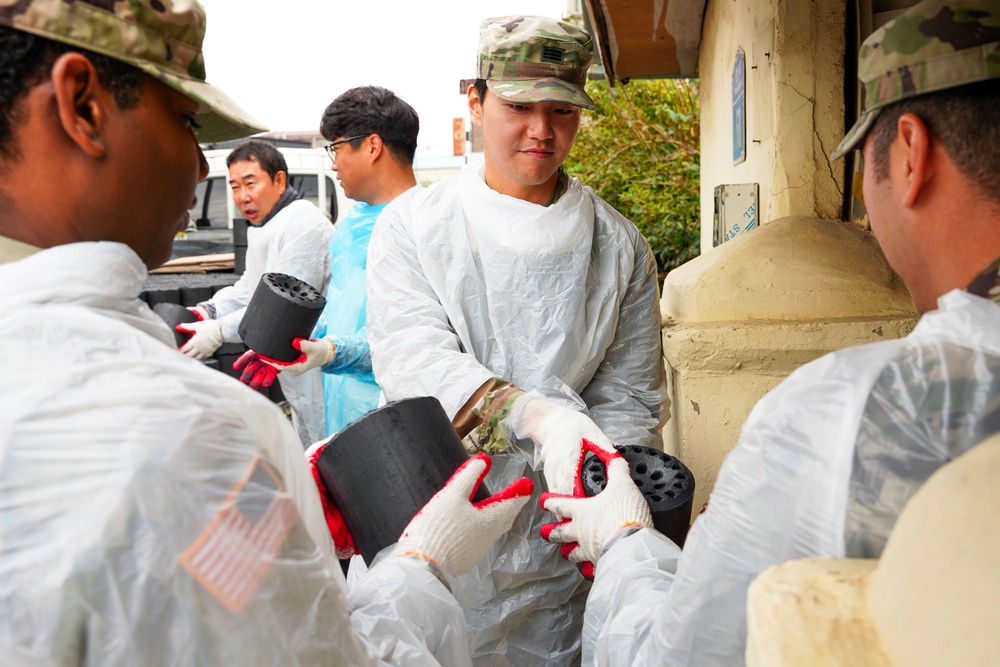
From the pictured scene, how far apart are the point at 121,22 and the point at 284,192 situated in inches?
142

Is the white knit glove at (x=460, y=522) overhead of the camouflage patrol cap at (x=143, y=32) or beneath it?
beneath

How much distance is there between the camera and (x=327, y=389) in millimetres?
3373

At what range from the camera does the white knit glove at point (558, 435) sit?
1567 mm

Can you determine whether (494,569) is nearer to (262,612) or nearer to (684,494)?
(684,494)

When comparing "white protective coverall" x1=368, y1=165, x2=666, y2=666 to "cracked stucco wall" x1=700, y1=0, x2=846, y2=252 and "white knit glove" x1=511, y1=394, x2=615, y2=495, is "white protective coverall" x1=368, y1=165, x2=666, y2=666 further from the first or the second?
"cracked stucco wall" x1=700, y1=0, x2=846, y2=252

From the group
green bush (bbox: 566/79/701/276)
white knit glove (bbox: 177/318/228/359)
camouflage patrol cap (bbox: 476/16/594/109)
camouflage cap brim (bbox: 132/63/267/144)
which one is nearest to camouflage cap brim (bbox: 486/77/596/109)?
camouflage patrol cap (bbox: 476/16/594/109)

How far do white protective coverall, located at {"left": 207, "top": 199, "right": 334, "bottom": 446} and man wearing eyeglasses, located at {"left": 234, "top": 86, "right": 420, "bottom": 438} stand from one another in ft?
1.53

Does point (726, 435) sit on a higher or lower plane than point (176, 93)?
lower

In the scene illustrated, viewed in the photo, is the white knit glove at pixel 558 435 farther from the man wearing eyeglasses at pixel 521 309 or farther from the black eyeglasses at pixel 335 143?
the black eyeglasses at pixel 335 143

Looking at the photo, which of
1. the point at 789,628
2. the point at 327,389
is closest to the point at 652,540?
the point at 789,628

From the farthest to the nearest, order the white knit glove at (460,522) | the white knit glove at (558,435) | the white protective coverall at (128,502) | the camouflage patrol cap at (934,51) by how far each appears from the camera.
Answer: the white knit glove at (558,435)
the white knit glove at (460,522)
the camouflage patrol cap at (934,51)
the white protective coverall at (128,502)

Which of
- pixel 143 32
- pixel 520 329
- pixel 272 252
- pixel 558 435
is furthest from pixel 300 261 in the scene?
pixel 143 32

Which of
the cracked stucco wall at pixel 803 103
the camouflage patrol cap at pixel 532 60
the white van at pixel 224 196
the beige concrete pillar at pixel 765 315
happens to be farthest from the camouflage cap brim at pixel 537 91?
the white van at pixel 224 196

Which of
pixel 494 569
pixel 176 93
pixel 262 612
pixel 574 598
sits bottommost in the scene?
pixel 574 598
